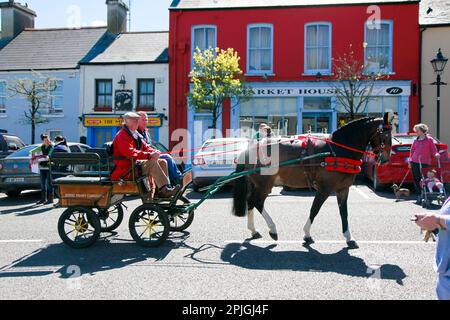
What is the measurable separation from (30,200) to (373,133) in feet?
32.3

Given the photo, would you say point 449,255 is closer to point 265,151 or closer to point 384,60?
point 265,151

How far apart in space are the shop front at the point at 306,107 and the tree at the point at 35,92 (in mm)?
10601

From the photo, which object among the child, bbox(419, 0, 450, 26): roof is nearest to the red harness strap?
the child

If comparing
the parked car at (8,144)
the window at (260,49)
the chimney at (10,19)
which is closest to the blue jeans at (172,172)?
the parked car at (8,144)

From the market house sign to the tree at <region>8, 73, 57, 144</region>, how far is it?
38.0 feet

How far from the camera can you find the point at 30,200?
463 inches

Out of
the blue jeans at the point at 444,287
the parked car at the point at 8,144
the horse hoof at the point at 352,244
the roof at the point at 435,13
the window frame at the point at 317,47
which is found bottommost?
the horse hoof at the point at 352,244

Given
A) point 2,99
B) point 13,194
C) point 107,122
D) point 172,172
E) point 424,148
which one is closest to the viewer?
point 172,172

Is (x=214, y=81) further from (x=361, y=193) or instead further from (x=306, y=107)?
(x=361, y=193)

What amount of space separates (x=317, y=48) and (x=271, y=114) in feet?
13.7

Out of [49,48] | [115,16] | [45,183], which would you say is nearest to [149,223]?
[45,183]

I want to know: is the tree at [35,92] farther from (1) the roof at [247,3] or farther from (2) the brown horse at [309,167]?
(2) the brown horse at [309,167]

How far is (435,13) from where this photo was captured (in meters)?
20.8

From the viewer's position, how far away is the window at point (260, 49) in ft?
69.6
